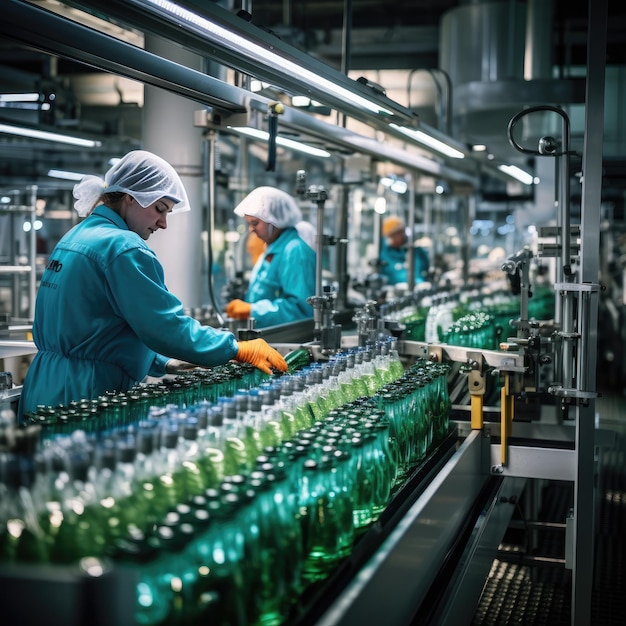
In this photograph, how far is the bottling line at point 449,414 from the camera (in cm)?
148

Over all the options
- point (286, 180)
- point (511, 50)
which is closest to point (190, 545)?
point (511, 50)

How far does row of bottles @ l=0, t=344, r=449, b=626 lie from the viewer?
4.09 feet

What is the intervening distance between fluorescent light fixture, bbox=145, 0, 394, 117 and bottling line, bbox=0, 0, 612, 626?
0.04 metres

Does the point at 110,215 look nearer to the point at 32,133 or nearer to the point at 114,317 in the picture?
the point at 114,317

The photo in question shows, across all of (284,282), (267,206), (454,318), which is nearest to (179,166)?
(267,206)

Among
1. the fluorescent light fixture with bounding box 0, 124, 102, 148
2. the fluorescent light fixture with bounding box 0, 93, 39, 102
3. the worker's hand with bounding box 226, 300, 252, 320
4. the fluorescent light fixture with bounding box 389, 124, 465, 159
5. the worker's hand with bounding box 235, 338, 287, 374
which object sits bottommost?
the worker's hand with bounding box 235, 338, 287, 374

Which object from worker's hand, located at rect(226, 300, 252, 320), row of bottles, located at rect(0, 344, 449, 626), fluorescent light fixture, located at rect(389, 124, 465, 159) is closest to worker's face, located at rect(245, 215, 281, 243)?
worker's hand, located at rect(226, 300, 252, 320)

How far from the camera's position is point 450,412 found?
10.6ft

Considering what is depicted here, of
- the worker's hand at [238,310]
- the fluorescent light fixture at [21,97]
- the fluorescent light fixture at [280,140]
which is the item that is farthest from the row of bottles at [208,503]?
the fluorescent light fixture at [21,97]

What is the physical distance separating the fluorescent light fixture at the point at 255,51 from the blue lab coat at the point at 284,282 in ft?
5.67

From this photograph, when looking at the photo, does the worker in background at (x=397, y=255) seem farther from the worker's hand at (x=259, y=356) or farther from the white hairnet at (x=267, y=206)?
the worker's hand at (x=259, y=356)

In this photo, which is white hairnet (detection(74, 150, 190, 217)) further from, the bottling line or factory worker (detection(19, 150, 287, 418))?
the bottling line

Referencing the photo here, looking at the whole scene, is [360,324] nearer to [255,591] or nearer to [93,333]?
[93,333]

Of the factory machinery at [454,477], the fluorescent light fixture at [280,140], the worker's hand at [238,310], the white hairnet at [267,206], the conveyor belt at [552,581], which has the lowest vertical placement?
the conveyor belt at [552,581]
